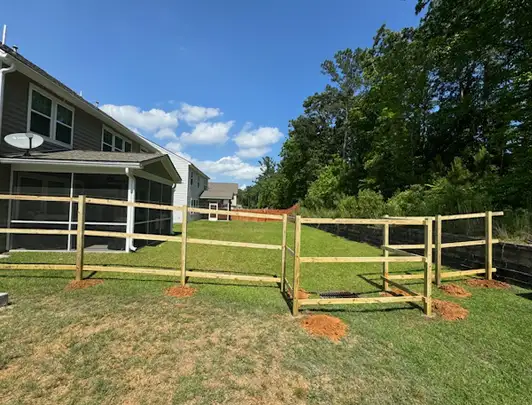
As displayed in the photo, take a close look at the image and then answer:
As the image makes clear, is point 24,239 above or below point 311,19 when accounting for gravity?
below

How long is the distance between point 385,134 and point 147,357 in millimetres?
18989

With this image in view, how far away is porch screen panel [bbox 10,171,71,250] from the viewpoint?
7.85 meters

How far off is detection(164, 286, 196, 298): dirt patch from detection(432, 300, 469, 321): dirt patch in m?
3.90

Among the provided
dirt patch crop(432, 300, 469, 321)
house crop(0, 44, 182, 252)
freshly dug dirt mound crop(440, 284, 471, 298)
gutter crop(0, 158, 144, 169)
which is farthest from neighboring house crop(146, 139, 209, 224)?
dirt patch crop(432, 300, 469, 321)

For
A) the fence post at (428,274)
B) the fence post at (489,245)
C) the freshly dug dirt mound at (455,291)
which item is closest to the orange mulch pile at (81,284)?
the fence post at (428,274)

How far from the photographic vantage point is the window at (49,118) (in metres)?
8.48

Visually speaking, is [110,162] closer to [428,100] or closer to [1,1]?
[1,1]

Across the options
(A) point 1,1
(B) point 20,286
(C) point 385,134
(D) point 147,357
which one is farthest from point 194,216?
(D) point 147,357

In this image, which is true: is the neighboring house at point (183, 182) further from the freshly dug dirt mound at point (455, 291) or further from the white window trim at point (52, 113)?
the freshly dug dirt mound at point (455, 291)

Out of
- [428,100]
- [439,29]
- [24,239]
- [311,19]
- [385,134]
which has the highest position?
[311,19]

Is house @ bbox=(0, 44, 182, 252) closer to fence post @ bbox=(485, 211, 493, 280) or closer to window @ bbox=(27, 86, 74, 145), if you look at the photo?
window @ bbox=(27, 86, 74, 145)

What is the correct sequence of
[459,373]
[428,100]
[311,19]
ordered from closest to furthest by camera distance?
1. [459,373]
2. [311,19]
3. [428,100]

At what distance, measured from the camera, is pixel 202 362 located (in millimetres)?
2826

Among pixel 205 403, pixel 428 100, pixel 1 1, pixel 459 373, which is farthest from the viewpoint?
pixel 428 100
